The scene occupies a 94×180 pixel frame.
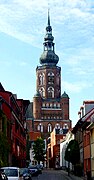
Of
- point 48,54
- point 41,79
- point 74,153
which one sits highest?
point 48,54

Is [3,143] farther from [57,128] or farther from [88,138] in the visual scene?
[57,128]

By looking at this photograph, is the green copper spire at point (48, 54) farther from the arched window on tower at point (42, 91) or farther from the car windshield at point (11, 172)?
the car windshield at point (11, 172)

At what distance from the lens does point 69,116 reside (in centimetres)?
18525

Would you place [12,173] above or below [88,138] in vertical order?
below

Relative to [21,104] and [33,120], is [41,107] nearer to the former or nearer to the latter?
[33,120]

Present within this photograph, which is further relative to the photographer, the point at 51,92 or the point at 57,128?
the point at 51,92

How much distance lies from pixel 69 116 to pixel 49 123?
8.65 meters

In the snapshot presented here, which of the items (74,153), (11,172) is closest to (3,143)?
(74,153)

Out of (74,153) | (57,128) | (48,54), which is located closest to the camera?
(74,153)

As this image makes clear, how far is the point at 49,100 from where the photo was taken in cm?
18638

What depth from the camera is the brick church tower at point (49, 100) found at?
18400 cm

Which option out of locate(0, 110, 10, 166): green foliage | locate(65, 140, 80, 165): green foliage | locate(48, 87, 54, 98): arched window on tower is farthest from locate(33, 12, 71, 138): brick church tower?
locate(0, 110, 10, 166): green foliage

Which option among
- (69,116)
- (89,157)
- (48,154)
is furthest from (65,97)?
(89,157)

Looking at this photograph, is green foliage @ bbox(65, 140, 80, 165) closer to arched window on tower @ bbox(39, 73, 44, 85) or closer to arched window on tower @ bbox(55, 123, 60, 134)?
arched window on tower @ bbox(55, 123, 60, 134)
